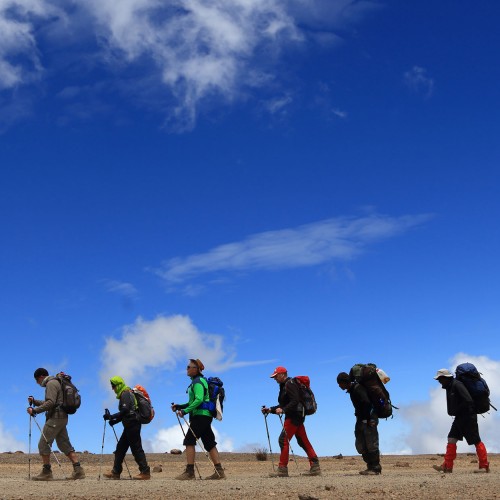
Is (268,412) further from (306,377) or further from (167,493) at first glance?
(167,493)

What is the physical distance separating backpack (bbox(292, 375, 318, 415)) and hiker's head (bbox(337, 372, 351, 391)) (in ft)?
2.01

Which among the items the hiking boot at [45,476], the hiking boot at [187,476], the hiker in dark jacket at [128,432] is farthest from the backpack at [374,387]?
the hiking boot at [45,476]

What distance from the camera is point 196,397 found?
16.0 meters

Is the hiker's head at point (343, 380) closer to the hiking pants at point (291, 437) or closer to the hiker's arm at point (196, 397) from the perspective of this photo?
the hiking pants at point (291, 437)

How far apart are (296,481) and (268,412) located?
225 cm

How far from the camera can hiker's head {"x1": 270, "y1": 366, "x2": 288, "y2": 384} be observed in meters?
17.3

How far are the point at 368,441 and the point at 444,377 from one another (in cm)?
205

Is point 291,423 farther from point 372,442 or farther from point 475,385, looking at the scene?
point 475,385

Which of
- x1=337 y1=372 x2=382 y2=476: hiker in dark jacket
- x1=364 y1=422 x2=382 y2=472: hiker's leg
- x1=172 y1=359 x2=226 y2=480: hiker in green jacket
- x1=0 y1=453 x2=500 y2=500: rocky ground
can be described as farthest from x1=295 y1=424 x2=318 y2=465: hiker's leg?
x1=172 y1=359 x2=226 y2=480: hiker in green jacket

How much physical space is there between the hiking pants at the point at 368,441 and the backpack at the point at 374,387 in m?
0.36

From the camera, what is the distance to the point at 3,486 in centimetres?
1570

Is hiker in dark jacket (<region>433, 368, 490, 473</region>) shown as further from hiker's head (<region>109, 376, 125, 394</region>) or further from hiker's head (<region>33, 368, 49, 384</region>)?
hiker's head (<region>33, 368, 49, 384</region>)

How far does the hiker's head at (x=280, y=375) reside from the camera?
17.3 meters

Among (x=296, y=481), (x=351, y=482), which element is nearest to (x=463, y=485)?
(x=351, y=482)
